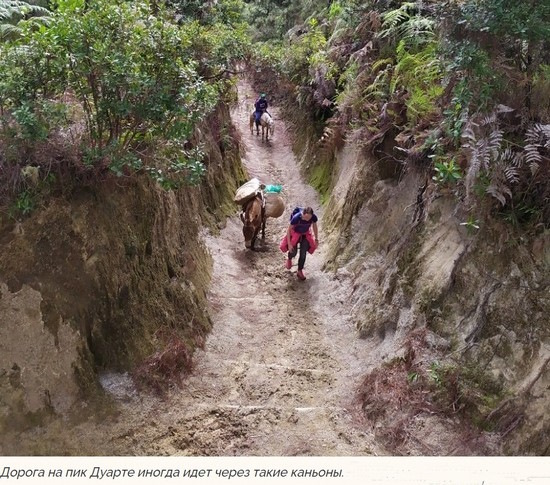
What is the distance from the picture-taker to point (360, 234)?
962 centimetres

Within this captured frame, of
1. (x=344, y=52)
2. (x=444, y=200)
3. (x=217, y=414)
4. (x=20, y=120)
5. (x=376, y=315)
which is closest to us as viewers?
(x=20, y=120)

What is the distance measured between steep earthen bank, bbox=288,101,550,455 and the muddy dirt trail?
49cm

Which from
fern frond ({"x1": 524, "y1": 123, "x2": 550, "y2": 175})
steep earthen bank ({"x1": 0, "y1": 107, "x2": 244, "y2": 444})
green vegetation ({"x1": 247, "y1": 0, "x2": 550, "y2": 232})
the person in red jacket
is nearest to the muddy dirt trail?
steep earthen bank ({"x1": 0, "y1": 107, "x2": 244, "y2": 444})

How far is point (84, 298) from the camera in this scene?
5.89m

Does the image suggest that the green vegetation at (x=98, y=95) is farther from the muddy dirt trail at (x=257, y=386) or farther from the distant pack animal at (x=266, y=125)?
the distant pack animal at (x=266, y=125)

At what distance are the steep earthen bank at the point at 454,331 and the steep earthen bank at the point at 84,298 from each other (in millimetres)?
3023

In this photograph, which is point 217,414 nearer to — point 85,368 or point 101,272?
point 85,368

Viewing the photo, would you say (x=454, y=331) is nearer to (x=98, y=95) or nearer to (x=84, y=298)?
(x=84, y=298)

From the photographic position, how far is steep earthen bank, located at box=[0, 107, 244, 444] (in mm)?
5352

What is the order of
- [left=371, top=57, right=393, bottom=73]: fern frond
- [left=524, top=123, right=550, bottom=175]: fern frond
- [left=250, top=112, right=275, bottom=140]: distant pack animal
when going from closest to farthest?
1. [left=524, top=123, right=550, bottom=175]: fern frond
2. [left=371, top=57, right=393, bottom=73]: fern frond
3. [left=250, top=112, right=275, bottom=140]: distant pack animal

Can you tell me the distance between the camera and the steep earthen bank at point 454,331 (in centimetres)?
514

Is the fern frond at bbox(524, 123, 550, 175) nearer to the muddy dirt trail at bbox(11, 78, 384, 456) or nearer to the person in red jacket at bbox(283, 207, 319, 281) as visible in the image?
the muddy dirt trail at bbox(11, 78, 384, 456)

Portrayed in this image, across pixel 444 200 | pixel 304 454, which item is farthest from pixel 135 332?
pixel 444 200
